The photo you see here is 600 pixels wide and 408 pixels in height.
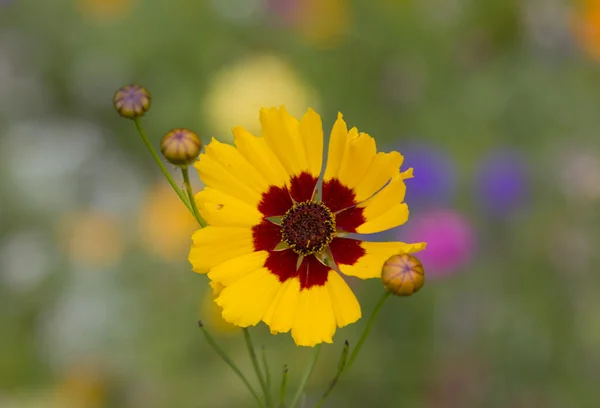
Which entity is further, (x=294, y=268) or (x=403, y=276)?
(x=294, y=268)

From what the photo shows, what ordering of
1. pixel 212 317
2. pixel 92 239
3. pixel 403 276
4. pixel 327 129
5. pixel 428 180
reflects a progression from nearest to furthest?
pixel 403 276
pixel 212 317
pixel 428 180
pixel 92 239
pixel 327 129

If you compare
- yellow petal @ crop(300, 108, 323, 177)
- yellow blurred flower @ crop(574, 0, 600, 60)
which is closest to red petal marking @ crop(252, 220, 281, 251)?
yellow petal @ crop(300, 108, 323, 177)

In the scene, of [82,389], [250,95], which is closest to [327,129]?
[250,95]

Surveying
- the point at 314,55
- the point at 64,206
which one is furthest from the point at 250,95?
the point at 64,206

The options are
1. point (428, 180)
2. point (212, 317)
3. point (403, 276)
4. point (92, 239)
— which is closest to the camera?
point (403, 276)

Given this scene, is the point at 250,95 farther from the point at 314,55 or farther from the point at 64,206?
the point at 64,206

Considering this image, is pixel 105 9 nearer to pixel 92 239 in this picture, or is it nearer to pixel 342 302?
pixel 92 239

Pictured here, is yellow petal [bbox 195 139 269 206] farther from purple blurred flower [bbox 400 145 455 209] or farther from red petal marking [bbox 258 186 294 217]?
purple blurred flower [bbox 400 145 455 209]

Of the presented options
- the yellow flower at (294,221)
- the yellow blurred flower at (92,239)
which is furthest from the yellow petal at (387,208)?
the yellow blurred flower at (92,239)
